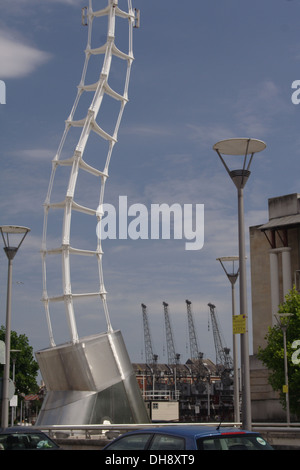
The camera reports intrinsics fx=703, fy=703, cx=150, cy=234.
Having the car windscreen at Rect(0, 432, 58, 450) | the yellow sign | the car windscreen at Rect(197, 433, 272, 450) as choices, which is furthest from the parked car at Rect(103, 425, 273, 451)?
the yellow sign

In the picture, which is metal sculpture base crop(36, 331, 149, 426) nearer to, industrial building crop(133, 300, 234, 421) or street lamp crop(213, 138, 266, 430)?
street lamp crop(213, 138, 266, 430)


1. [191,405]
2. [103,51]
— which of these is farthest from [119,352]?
[191,405]

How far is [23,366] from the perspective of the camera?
94.2 m

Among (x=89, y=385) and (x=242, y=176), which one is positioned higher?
(x=242, y=176)

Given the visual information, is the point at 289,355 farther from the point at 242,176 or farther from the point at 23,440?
the point at 23,440

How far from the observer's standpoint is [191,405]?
160 meters

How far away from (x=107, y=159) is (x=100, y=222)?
4105 millimetres

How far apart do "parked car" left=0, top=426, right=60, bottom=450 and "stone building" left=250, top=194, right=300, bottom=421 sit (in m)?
60.3

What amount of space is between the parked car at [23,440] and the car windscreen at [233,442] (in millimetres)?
5214

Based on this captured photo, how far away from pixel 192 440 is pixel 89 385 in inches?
1141

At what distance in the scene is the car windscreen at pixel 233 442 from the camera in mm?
9367

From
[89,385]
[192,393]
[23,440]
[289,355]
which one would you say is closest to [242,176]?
[23,440]

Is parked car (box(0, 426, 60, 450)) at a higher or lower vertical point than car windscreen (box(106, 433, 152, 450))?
lower

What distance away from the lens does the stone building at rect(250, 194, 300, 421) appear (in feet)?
254
